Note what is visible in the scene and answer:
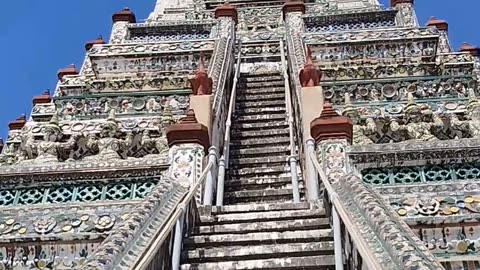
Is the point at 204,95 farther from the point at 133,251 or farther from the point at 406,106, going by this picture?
the point at 133,251

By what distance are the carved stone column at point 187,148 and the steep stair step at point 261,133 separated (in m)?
2.02

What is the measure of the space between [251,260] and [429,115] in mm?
4313

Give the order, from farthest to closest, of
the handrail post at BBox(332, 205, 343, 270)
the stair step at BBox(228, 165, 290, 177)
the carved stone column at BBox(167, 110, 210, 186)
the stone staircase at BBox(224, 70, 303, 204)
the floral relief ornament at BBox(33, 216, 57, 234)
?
the stair step at BBox(228, 165, 290, 177) → the stone staircase at BBox(224, 70, 303, 204) → the carved stone column at BBox(167, 110, 210, 186) → the floral relief ornament at BBox(33, 216, 57, 234) → the handrail post at BBox(332, 205, 343, 270)

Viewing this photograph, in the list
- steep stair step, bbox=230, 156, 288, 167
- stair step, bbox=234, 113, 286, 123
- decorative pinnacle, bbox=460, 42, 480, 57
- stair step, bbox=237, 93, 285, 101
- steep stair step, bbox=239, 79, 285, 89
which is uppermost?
decorative pinnacle, bbox=460, 42, 480, 57

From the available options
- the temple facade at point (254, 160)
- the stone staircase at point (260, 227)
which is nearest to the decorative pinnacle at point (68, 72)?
the temple facade at point (254, 160)

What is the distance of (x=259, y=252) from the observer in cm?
530

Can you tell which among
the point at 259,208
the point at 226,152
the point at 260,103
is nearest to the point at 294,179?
the point at 259,208

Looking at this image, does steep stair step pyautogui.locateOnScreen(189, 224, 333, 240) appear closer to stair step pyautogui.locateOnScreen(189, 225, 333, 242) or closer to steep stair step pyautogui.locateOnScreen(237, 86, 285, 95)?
stair step pyautogui.locateOnScreen(189, 225, 333, 242)

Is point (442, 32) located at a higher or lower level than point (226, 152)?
higher

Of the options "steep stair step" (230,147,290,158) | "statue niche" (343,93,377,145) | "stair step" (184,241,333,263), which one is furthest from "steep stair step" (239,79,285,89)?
"stair step" (184,241,333,263)

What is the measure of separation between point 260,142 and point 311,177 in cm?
213

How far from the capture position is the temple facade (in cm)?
489

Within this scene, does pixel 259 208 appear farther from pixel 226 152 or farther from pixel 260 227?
pixel 226 152

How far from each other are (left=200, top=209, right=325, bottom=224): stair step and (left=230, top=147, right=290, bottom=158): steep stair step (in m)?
2.50
